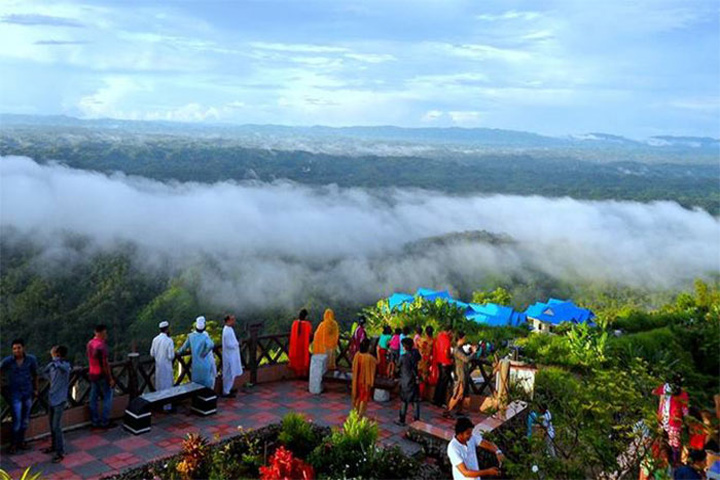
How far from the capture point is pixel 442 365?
10.0 m

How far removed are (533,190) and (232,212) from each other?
10368 cm

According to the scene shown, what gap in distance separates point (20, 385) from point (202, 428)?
2.58m

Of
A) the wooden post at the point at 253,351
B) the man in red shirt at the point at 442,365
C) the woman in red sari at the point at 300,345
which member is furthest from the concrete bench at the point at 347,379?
the wooden post at the point at 253,351

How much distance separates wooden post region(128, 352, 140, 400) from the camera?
885cm

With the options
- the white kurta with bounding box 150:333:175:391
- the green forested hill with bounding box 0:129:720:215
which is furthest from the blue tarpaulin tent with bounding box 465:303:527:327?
the green forested hill with bounding box 0:129:720:215

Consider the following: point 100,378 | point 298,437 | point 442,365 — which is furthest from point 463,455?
point 100,378

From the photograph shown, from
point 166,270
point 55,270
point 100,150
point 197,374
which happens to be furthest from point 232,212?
point 197,374

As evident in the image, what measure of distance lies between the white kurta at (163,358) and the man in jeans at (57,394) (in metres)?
1.73

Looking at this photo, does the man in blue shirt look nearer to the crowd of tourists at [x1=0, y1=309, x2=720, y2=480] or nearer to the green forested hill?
the crowd of tourists at [x1=0, y1=309, x2=720, y2=480]

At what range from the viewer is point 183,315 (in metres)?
54.8

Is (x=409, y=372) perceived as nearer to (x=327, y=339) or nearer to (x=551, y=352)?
(x=327, y=339)

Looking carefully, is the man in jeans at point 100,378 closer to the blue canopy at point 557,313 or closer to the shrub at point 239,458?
the shrub at point 239,458

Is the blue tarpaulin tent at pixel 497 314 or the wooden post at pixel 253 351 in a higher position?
the wooden post at pixel 253 351

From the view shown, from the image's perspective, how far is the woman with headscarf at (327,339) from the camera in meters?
10.8
